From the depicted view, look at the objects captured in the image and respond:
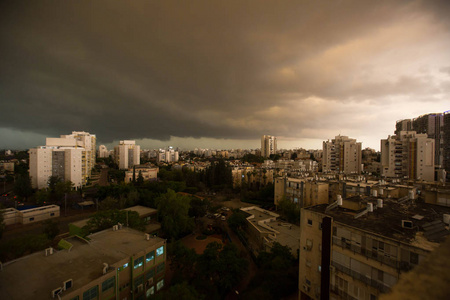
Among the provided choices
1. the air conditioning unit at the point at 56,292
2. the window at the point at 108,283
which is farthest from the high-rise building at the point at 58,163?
the air conditioning unit at the point at 56,292

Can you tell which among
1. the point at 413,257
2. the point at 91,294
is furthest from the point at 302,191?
the point at 91,294

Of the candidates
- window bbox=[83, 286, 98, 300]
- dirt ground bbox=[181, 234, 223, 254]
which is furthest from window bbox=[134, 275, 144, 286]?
dirt ground bbox=[181, 234, 223, 254]

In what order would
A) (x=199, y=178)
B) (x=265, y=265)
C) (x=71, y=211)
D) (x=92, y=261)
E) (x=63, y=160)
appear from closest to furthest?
(x=92, y=261) < (x=265, y=265) < (x=71, y=211) < (x=63, y=160) < (x=199, y=178)

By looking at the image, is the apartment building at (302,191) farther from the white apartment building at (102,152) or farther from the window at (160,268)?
the white apartment building at (102,152)

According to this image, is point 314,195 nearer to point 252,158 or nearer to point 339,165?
point 339,165

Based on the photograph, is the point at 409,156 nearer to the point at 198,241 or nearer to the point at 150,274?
the point at 198,241

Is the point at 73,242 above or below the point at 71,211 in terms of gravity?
above

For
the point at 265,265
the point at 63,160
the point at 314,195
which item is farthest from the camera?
the point at 63,160

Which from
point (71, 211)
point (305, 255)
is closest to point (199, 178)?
point (71, 211)
